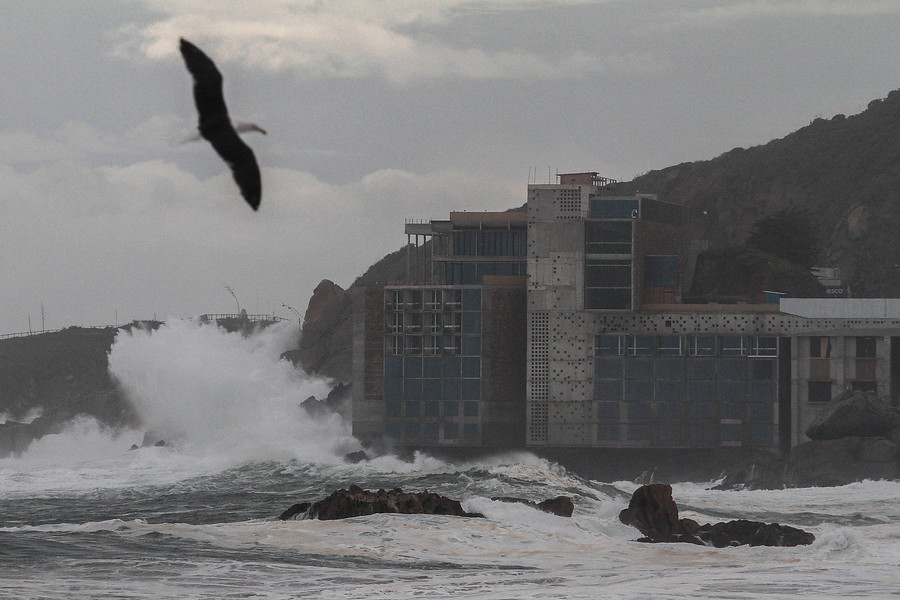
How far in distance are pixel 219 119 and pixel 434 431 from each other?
90.4m

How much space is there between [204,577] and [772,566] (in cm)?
1952

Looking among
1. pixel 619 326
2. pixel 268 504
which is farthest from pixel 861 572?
pixel 619 326

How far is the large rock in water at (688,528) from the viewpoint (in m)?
63.1

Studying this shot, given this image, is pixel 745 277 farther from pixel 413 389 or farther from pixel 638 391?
pixel 413 389

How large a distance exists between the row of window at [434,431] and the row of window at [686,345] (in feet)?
33.0

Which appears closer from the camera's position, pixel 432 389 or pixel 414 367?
pixel 432 389

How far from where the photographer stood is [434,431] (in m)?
108

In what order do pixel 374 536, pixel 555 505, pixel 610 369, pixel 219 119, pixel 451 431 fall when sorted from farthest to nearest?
pixel 451 431 → pixel 610 369 → pixel 555 505 → pixel 374 536 → pixel 219 119

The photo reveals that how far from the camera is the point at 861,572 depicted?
180ft

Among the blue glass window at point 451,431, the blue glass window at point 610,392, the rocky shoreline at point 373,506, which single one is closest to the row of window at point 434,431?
the blue glass window at point 451,431

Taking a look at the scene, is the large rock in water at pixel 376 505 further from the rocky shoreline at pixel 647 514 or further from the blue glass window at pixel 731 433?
the blue glass window at pixel 731 433

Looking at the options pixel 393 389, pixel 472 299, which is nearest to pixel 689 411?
pixel 472 299

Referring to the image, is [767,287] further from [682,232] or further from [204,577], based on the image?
[204,577]

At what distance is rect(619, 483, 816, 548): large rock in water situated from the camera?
207ft
